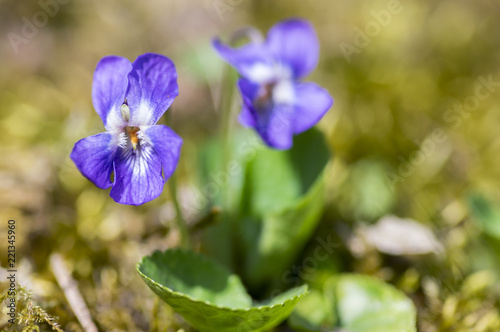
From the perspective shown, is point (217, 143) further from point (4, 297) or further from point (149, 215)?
point (4, 297)

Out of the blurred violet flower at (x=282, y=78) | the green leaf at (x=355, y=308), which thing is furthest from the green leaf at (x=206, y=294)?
the blurred violet flower at (x=282, y=78)

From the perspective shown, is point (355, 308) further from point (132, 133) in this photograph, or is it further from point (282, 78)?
point (132, 133)

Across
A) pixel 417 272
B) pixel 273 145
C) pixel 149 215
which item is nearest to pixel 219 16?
pixel 149 215

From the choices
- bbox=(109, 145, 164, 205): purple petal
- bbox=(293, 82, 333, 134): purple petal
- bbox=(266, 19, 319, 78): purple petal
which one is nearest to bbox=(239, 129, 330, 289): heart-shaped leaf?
bbox=(293, 82, 333, 134): purple petal

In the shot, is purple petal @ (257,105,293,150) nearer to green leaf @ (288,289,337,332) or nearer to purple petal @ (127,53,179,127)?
purple petal @ (127,53,179,127)

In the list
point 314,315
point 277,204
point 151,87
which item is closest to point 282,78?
point 277,204
